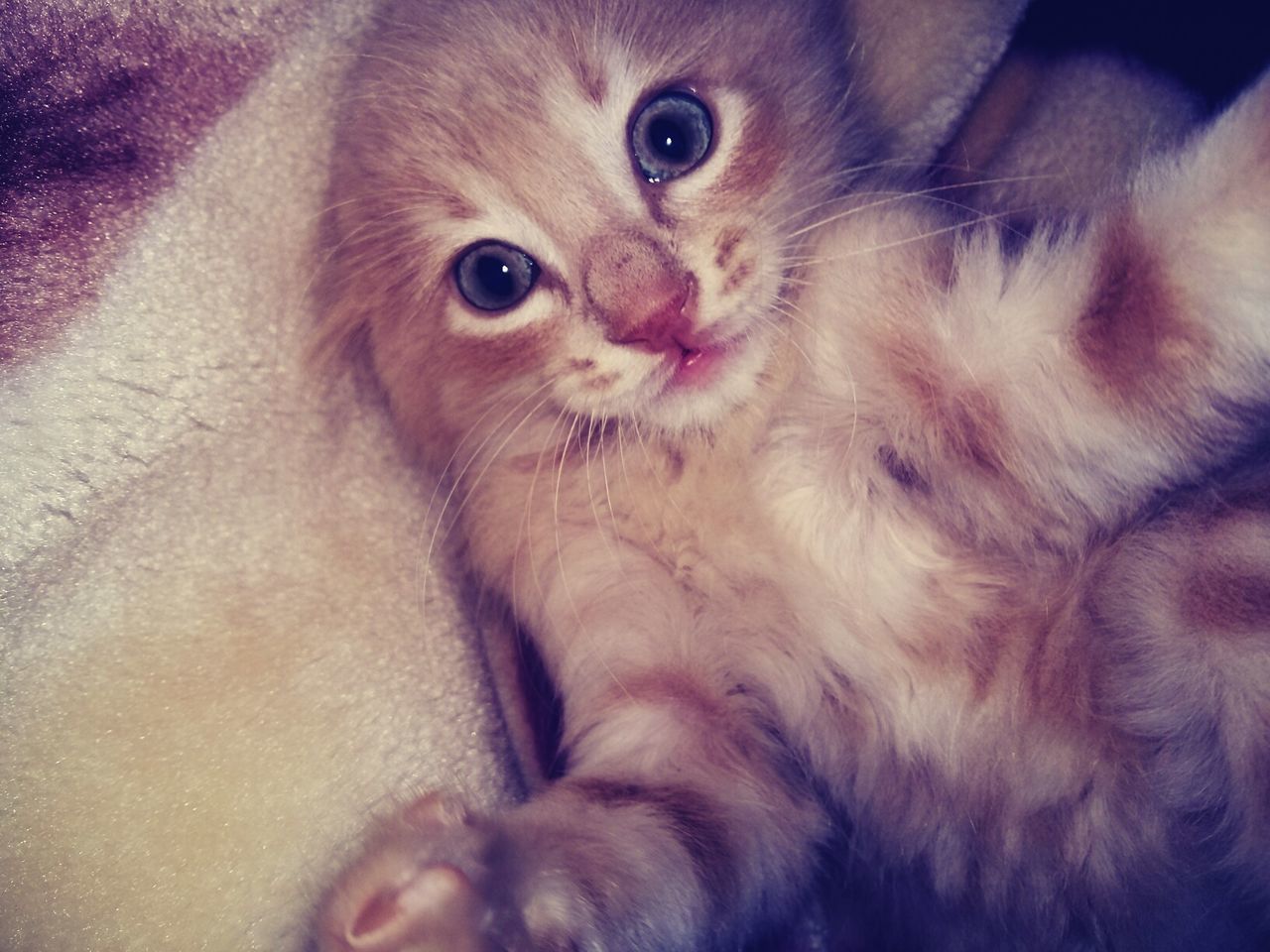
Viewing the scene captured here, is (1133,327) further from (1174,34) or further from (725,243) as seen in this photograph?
(1174,34)

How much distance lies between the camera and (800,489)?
0.99 metres

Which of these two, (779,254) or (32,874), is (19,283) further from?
(779,254)

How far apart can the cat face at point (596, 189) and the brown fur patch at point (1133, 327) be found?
12.3 inches

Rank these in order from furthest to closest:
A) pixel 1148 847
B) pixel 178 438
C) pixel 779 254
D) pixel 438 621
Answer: pixel 438 621 < pixel 178 438 < pixel 779 254 < pixel 1148 847

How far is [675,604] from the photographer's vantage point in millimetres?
1042

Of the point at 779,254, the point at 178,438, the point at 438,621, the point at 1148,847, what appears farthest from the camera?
the point at 438,621

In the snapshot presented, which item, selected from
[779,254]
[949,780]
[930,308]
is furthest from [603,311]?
[949,780]

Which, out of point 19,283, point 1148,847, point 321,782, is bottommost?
point 1148,847

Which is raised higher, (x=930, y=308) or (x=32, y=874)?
(x=930, y=308)

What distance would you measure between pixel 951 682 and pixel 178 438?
36.8 inches

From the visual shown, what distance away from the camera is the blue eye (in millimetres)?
975

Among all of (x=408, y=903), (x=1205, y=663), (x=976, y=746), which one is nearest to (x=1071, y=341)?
(x=1205, y=663)

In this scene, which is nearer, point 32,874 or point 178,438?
point 32,874

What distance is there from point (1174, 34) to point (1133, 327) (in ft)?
1.96
